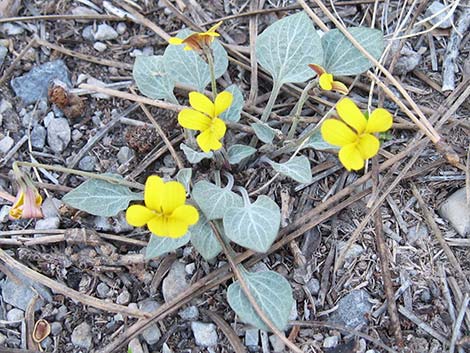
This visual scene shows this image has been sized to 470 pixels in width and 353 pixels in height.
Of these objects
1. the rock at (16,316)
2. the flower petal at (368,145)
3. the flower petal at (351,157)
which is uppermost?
the flower petal at (368,145)

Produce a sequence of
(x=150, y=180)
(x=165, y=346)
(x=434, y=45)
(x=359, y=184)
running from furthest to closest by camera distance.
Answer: (x=434, y=45) < (x=359, y=184) < (x=165, y=346) < (x=150, y=180)

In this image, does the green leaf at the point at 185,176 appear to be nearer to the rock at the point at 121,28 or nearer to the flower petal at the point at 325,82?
the flower petal at the point at 325,82

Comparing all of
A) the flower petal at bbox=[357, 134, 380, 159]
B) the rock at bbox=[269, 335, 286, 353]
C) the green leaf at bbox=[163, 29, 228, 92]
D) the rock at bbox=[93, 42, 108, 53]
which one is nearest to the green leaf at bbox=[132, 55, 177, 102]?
the green leaf at bbox=[163, 29, 228, 92]

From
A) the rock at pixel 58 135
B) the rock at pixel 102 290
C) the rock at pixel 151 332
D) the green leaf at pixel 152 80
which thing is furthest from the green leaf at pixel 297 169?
the rock at pixel 58 135

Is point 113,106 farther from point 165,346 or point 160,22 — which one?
point 165,346

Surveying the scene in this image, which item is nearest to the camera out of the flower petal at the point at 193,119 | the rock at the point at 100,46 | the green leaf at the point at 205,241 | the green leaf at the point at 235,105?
the flower petal at the point at 193,119

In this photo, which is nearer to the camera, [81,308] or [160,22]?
[81,308]

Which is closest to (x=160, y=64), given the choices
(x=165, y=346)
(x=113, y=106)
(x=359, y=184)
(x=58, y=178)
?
(x=113, y=106)
